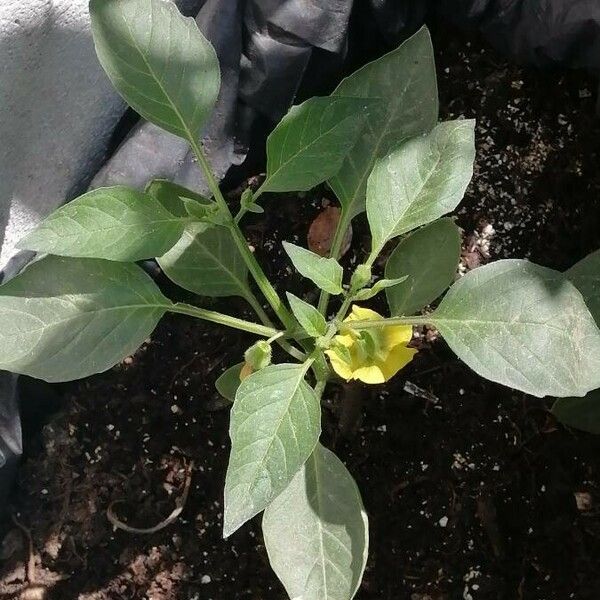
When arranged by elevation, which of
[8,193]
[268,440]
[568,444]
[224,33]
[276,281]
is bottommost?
[568,444]

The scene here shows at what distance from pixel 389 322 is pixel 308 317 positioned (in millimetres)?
→ 108

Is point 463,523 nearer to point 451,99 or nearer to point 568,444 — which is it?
point 568,444

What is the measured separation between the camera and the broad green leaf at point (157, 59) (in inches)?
37.3

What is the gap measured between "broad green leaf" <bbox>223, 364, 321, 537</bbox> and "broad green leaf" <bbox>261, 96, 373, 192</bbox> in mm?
259


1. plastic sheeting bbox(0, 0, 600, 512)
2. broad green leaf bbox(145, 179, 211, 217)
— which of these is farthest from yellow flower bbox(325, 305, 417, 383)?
plastic sheeting bbox(0, 0, 600, 512)

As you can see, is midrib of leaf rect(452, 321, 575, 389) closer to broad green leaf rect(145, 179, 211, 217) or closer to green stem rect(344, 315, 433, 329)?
green stem rect(344, 315, 433, 329)

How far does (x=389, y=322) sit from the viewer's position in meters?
0.97

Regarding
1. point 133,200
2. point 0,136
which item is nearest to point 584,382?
point 133,200

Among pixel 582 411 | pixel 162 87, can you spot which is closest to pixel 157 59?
pixel 162 87

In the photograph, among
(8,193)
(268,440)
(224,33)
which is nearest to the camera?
(268,440)

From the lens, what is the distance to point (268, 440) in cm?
85

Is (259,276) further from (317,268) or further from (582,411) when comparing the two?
(582,411)

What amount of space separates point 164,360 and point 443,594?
2.24ft

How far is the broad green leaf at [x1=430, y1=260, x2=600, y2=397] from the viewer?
858 millimetres
